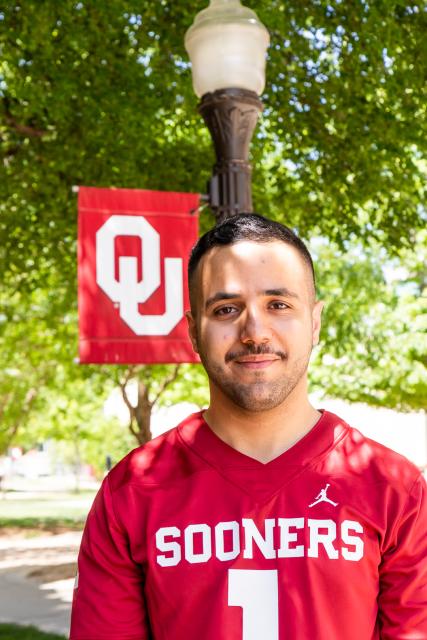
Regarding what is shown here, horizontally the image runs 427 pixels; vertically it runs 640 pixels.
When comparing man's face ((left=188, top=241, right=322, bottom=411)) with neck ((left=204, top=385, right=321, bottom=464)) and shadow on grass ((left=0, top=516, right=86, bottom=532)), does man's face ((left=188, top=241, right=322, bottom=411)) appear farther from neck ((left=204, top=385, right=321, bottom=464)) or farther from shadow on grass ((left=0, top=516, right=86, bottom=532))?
shadow on grass ((left=0, top=516, right=86, bottom=532))

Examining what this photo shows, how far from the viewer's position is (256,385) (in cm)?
194

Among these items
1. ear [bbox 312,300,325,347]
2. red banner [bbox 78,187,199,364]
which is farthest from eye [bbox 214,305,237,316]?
red banner [bbox 78,187,199,364]

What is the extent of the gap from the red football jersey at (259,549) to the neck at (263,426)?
0.11 feet

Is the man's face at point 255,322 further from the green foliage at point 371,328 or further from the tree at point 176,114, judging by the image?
the green foliage at point 371,328

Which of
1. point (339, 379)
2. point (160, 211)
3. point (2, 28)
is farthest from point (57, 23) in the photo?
point (339, 379)

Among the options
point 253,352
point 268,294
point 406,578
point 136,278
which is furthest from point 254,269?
point 136,278

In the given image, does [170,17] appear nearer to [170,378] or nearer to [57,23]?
[57,23]

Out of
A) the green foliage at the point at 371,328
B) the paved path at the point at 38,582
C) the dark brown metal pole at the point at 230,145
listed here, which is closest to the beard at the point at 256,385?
the dark brown metal pole at the point at 230,145

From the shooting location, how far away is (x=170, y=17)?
369 inches

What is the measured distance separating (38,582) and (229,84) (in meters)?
8.94

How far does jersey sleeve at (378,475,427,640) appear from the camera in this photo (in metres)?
1.87

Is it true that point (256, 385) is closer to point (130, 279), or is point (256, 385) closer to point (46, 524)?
point (130, 279)

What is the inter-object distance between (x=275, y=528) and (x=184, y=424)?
350mm

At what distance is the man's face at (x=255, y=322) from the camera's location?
6.37 ft
